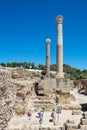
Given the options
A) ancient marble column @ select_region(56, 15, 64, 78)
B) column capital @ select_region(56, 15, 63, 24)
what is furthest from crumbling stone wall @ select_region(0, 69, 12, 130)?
column capital @ select_region(56, 15, 63, 24)

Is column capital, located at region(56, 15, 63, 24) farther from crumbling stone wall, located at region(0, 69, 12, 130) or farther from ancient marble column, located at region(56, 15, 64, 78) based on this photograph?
crumbling stone wall, located at region(0, 69, 12, 130)

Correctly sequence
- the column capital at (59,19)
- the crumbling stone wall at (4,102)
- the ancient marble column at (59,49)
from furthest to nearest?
the column capital at (59,19) < the ancient marble column at (59,49) < the crumbling stone wall at (4,102)

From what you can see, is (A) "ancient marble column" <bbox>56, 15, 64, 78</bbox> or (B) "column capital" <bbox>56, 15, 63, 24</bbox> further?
(B) "column capital" <bbox>56, 15, 63, 24</bbox>

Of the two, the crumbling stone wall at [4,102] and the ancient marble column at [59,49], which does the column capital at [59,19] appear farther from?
the crumbling stone wall at [4,102]

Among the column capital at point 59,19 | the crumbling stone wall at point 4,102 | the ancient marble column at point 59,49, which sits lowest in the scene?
the crumbling stone wall at point 4,102

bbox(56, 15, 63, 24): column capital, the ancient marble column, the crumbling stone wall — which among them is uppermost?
bbox(56, 15, 63, 24): column capital

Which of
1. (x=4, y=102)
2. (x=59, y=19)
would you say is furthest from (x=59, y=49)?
(x=4, y=102)

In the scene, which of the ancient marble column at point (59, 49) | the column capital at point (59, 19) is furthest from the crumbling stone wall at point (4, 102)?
the column capital at point (59, 19)

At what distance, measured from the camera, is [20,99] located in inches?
762

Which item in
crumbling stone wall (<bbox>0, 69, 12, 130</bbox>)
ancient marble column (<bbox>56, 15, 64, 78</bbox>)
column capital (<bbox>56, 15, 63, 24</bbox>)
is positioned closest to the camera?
crumbling stone wall (<bbox>0, 69, 12, 130</bbox>)

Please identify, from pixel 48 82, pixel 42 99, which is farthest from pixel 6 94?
pixel 48 82

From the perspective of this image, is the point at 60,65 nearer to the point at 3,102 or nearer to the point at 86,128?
the point at 86,128

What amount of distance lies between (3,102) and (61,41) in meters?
26.3

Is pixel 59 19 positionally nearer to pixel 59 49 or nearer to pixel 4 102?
pixel 59 49
